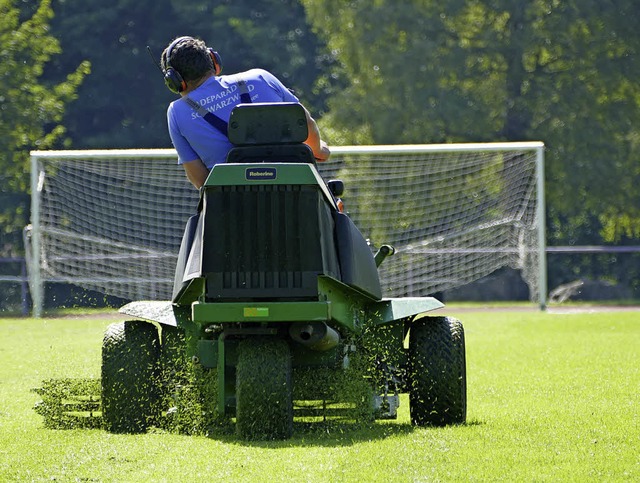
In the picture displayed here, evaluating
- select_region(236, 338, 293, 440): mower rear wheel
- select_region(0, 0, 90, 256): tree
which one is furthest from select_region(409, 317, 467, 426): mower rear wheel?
select_region(0, 0, 90, 256): tree

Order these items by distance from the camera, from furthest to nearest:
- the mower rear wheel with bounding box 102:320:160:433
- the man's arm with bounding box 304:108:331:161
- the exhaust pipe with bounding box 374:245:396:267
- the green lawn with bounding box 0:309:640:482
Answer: the exhaust pipe with bounding box 374:245:396:267 < the mower rear wheel with bounding box 102:320:160:433 < the man's arm with bounding box 304:108:331:161 < the green lawn with bounding box 0:309:640:482

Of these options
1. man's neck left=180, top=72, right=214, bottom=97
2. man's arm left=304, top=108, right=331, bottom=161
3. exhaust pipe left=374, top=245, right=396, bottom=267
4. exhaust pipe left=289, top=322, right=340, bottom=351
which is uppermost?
man's neck left=180, top=72, right=214, bottom=97

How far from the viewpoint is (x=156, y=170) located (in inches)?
977

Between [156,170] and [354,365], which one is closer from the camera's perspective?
[354,365]

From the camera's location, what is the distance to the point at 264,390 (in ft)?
23.2

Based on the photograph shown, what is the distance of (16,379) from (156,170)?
43.4 feet

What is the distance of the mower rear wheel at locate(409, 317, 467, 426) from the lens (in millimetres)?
7887

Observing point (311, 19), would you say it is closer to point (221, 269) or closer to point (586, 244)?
point (586, 244)

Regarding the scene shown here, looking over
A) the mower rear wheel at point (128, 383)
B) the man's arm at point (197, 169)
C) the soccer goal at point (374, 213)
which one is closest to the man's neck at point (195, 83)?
the man's arm at point (197, 169)

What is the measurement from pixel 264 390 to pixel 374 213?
18525mm

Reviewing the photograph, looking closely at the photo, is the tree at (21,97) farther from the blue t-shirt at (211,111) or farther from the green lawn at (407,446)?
the blue t-shirt at (211,111)

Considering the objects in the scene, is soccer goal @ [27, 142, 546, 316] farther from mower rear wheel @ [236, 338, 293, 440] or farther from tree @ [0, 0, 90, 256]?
mower rear wheel @ [236, 338, 293, 440]

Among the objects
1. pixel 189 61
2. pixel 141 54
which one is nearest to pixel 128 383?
pixel 189 61

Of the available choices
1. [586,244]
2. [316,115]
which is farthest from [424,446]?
[316,115]
